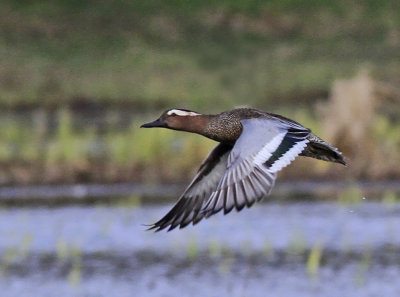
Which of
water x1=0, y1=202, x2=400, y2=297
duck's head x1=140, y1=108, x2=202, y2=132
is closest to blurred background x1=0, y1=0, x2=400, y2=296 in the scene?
water x1=0, y1=202, x2=400, y2=297

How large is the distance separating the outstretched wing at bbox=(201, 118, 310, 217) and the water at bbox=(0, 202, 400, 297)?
4339 mm

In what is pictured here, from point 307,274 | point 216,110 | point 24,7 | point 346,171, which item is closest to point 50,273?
point 307,274

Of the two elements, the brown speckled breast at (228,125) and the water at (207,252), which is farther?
the water at (207,252)

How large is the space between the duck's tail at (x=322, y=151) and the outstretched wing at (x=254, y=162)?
1.57ft

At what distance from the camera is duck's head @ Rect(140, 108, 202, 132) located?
10.1 meters

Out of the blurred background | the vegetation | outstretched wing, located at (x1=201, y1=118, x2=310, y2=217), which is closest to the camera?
outstretched wing, located at (x1=201, y1=118, x2=310, y2=217)

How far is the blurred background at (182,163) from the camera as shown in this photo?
48.9 feet

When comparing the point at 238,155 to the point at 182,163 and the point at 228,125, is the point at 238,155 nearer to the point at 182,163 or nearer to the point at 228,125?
the point at 228,125

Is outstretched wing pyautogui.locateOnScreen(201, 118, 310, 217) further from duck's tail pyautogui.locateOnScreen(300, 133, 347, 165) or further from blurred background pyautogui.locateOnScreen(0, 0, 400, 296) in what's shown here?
blurred background pyautogui.locateOnScreen(0, 0, 400, 296)

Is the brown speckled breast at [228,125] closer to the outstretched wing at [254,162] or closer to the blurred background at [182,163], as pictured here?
the outstretched wing at [254,162]

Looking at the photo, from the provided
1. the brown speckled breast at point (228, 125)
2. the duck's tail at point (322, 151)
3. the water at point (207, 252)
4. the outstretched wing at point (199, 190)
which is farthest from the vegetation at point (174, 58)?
the brown speckled breast at point (228, 125)

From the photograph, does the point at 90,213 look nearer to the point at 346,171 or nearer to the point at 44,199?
the point at 44,199

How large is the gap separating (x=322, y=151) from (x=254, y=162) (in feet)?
3.81

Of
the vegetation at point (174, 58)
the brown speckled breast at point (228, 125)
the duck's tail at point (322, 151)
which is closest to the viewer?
the brown speckled breast at point (228, 125)
